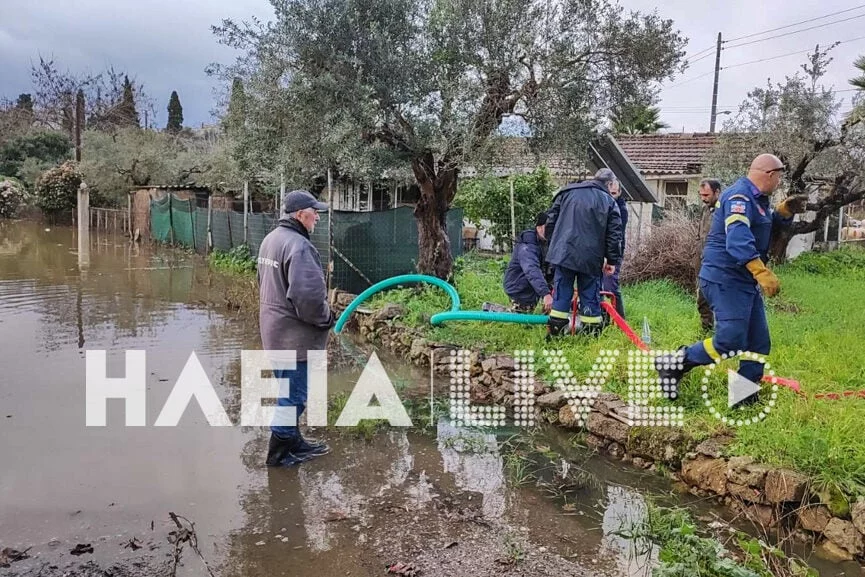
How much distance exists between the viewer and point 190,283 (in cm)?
1286

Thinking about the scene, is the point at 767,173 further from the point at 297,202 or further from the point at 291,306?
the point at 291,306

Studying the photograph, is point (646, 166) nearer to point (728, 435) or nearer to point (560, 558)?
point (728, 435)

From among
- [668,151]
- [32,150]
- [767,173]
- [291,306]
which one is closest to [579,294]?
[767,173]

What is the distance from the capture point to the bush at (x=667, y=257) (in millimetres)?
9766

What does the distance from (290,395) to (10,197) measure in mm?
31890

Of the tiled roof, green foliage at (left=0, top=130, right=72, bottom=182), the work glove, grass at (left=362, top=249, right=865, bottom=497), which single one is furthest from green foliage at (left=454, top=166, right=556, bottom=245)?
green foliage at (left=0, top=130, right=72, bottom=182)

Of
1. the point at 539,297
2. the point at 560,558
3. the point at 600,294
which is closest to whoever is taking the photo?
the point at 560,558

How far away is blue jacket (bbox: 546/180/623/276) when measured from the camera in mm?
5551

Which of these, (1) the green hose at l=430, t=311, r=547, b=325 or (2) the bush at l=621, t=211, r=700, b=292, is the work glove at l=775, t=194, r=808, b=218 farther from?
(2) the bush at l=621, t=211, r=700, b=292

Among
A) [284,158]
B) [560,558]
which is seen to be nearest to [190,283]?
[284,158]

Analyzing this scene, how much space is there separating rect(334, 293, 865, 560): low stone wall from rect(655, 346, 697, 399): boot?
0.34 metres

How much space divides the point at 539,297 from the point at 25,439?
4.76 metres

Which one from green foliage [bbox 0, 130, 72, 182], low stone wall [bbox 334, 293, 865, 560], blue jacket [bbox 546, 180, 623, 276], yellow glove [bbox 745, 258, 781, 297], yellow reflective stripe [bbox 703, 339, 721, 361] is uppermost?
green foliage [bbox 0, 130, 72, 182]

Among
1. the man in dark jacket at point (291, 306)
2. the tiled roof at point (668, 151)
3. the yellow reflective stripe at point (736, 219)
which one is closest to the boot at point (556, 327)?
the yellow reflective stripe at point (736, 219)
